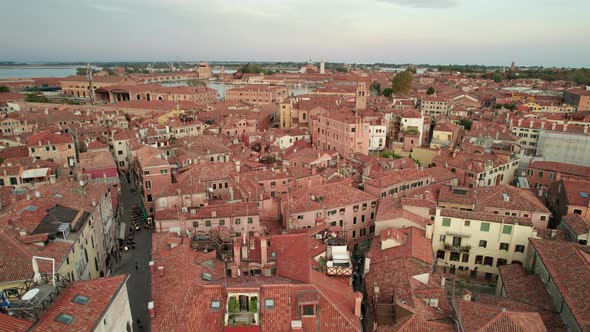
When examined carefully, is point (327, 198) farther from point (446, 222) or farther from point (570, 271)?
point (570, 271)

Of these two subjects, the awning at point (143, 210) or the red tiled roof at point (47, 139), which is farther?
the red tiled roof at point (47, 139)

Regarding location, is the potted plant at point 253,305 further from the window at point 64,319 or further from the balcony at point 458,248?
the balcony at point 458,248

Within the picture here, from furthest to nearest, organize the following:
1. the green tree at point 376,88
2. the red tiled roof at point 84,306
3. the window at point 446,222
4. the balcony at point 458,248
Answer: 1. the green tree at point 376,88
2. the window at point 446,222
3. the balcony at point 458,248
4. the red tiled roof at point 84,306

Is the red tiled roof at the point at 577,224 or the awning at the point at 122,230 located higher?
the red tiled roof at the point at 577,224

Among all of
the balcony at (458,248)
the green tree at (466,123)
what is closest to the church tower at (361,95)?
the green tree at (466,123)

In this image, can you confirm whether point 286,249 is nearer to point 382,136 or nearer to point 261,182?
point 261,182

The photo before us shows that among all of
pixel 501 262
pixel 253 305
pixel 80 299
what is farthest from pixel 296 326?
pixel 501 262
